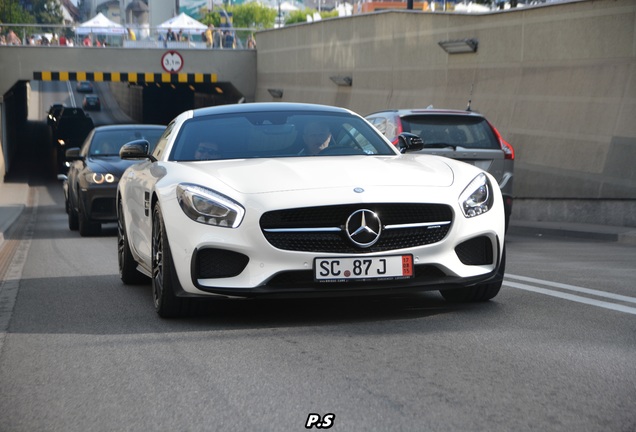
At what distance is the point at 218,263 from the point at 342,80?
1164 inches

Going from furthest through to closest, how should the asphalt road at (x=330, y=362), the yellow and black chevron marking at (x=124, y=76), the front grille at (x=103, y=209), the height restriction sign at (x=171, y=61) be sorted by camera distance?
1. the height restriction sign at (x=171, y=61)
2. the yellow and black chevron marking at (x=124, y=76)
3. the front grille at (x=103, y=209)
4. the asphalt road at (x=330, y=362)

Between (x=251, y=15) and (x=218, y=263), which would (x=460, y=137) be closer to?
(x=218, y=263)

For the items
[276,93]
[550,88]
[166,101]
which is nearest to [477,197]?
[550,88]

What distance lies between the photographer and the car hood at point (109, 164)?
17.5m

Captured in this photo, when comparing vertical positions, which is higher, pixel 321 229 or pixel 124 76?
pixel 321 229

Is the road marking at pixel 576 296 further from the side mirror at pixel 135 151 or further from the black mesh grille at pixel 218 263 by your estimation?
the side mirror at pixel 135 151

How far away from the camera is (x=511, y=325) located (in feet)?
22.0

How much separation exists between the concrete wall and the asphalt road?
9.62 m

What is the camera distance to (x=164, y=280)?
713 centimetres

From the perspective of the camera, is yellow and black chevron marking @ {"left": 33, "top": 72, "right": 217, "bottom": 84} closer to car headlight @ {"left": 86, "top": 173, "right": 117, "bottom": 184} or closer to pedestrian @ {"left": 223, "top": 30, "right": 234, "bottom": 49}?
pedestrian @ {"left": 223, "top": 30, "right": 234, "bottom": 49}

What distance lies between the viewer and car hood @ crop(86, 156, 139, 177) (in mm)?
17469

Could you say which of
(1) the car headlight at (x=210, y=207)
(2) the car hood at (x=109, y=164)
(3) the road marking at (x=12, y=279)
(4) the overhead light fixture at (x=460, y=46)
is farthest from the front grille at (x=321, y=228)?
(4) the overhead light fixture at (x=460, y=46)

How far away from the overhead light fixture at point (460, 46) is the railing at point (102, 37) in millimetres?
21616

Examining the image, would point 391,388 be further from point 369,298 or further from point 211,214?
point 369,298
